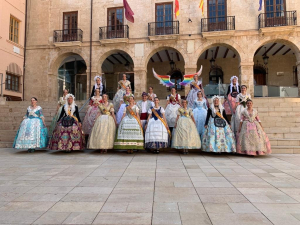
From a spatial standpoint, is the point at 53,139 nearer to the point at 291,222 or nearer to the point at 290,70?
the point at 291,222

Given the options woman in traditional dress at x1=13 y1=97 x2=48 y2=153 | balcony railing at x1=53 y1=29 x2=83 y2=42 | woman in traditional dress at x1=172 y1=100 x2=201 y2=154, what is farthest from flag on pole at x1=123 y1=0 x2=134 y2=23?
woman in traditional dress at x1=172 y1=100 x2=201 y2=154

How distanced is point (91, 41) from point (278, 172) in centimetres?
1465

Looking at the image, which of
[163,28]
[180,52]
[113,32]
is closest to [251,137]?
[180,52]

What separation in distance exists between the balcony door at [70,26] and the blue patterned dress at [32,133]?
1044 centimetres

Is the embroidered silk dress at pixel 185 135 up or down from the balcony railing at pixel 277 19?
down

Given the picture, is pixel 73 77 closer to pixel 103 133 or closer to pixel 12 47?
pixel 12 47

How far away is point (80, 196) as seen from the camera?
3170 mm

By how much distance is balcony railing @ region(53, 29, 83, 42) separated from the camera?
53.4 ft

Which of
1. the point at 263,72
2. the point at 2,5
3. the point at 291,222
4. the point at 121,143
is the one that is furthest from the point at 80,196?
the point at 263,72

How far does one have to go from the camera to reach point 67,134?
6.93 m

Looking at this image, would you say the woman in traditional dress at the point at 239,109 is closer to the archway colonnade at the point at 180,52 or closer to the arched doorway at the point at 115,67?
the archway colonnade at the point at 180,52

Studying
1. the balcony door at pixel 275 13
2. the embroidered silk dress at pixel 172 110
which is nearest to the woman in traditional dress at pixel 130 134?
the embroidered silk dress at pixel 172 110

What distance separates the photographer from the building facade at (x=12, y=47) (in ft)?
48.6

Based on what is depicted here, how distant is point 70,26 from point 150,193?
1615cm
